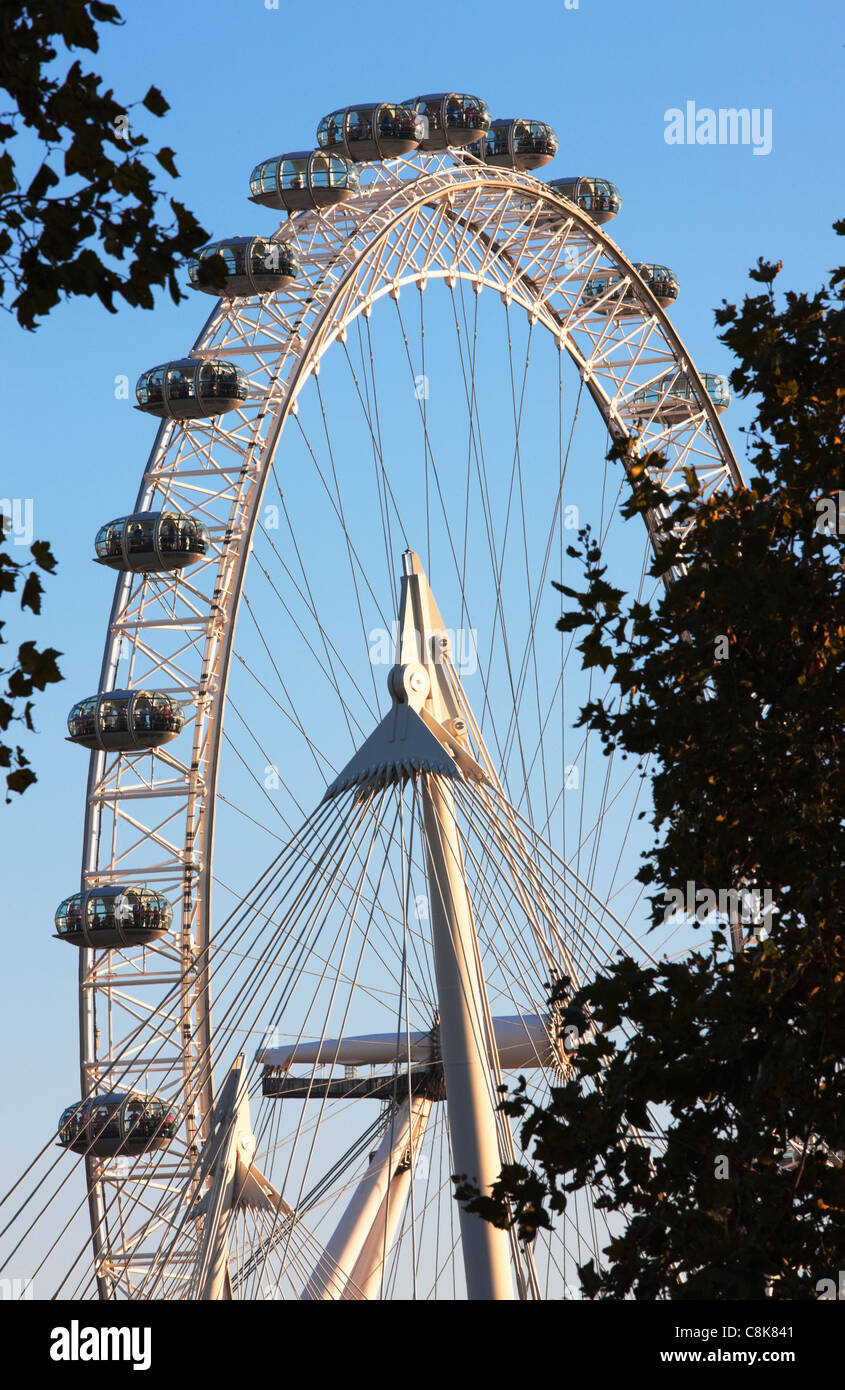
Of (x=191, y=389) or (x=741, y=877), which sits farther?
(x=191, y=389)

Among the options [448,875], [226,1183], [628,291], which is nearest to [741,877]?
[448,875]

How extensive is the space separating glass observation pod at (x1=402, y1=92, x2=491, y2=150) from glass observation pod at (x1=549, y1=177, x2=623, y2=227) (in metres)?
7.42

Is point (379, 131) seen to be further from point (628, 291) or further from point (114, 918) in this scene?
point (114, 918)

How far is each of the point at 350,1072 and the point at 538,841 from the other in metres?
8.49

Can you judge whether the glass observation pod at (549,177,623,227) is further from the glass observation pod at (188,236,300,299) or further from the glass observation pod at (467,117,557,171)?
the glass observation pod at (188,236,300,299)

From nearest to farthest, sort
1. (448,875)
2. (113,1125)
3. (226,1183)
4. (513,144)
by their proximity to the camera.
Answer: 1. (448,875)
2. (226,1183)
3. (113,1125)
4. (513,144)

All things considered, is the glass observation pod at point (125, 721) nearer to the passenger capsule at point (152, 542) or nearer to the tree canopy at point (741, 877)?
the passenger capsule at point (152, 542)

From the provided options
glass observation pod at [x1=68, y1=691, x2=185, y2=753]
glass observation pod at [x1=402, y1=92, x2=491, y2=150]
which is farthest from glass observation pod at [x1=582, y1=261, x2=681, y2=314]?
glass observation pod at [x1=68, y1=691, x2=185, y2=753]

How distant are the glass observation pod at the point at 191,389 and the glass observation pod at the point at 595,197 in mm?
11154

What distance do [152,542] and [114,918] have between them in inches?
257

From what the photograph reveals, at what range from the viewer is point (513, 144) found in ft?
140

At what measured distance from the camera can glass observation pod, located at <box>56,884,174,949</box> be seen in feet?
129

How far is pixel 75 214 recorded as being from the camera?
9.09 metres

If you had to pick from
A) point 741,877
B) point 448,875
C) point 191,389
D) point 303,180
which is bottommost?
point 741,877
